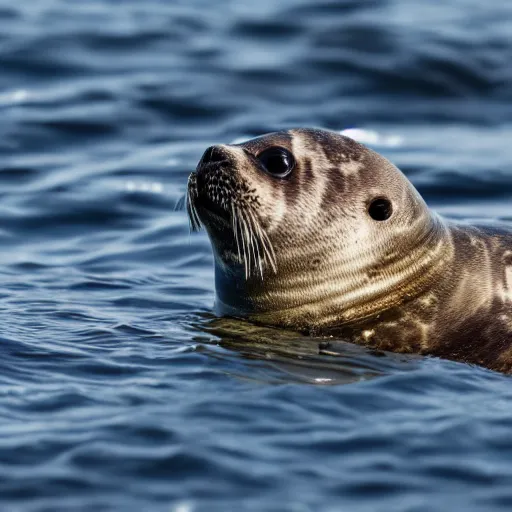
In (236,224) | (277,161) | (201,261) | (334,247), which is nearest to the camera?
(236,224)

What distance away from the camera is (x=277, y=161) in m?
8.80

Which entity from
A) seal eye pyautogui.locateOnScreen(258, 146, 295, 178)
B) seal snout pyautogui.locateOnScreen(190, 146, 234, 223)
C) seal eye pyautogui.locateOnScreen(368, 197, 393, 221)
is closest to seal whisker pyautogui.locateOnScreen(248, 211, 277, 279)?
seal snout pyautogui.locateOnScreen(190, 146, 234, 223)

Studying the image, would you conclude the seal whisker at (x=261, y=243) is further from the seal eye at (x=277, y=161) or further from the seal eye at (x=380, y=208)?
the seal eye at (x=380, y=208)

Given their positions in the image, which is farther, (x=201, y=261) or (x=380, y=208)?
(x=201, y=261)

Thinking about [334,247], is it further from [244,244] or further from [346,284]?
[244,244]

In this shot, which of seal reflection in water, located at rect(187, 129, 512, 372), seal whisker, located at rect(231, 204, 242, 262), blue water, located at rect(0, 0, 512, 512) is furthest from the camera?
seal reflection in water, located at rect(187, 129, 512, 372)

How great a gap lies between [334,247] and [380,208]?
402 mm

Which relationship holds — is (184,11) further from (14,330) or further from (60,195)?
(14,330)

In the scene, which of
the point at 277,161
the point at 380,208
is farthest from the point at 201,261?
the point at 380,208

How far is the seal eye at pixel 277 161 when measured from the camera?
8.78 metres

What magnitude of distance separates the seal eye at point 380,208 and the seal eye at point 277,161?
0.60 m

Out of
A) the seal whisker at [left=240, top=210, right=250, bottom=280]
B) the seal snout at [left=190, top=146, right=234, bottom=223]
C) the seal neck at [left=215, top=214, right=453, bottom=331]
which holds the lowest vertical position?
the seal neck at [left=215, top=214, right=453, bottom=331]

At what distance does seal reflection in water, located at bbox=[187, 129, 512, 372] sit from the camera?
859 centimetres

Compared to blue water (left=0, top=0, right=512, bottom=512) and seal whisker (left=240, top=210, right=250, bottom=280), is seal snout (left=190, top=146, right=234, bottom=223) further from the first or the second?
blue water (left=0, top=0, right=512, bottom=512)
